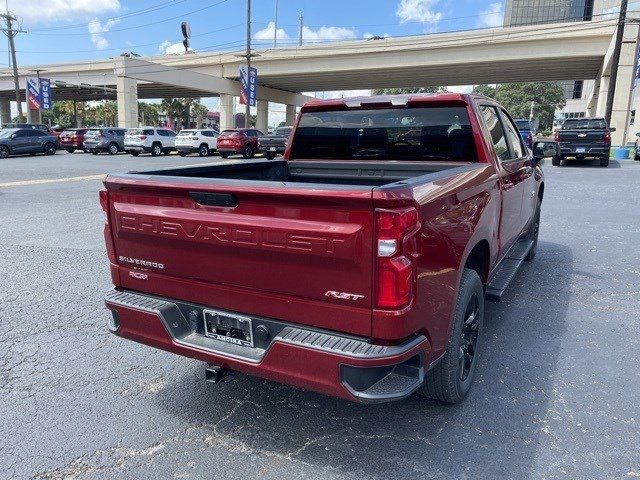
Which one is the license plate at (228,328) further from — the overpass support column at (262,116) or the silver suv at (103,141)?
the overpass support column at (262,116)

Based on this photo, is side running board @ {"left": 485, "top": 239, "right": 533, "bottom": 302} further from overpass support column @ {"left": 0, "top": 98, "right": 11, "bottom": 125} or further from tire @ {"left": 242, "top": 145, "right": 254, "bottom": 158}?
overpass support column @ {"left": 0, "top": 98, "right": 11, "bottom": 125}

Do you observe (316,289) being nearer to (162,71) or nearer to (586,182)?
(586,182)

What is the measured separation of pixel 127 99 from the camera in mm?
40438

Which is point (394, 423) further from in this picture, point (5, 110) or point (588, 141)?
point (5, 110)

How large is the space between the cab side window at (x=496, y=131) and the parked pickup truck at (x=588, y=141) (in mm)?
17768

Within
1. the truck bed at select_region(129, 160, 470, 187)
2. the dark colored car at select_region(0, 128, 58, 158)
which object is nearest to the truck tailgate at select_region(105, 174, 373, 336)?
the truck bed at select_region(129, 160, 470, 187)

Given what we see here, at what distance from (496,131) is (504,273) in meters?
1.22

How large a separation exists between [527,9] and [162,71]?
91853 millimetres

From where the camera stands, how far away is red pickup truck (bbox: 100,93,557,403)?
2268mm

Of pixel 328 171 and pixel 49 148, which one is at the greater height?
pixel 328 171

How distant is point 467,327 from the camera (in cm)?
323

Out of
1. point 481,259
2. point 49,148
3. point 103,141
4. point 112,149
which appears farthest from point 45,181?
point 112,149

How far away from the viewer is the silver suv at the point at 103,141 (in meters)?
30.3

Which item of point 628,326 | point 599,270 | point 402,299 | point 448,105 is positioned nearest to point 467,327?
point 402,299
